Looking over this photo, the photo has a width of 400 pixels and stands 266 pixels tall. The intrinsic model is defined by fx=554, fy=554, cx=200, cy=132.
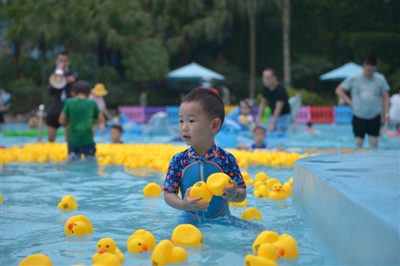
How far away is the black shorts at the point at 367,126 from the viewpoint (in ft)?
30.5

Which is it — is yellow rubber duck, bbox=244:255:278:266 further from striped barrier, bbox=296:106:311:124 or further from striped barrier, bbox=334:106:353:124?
striped barrier, bbox=334:106:353:124

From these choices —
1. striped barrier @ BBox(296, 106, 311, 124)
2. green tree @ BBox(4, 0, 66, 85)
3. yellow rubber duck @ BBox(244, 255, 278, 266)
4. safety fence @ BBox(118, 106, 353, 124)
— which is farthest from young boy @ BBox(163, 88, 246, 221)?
striped barrier @ BBox(296, 106, 311, 124)

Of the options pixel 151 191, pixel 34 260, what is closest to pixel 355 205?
pixel 34 260

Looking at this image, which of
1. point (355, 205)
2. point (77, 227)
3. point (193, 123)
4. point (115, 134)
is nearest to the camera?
point (355, 205)

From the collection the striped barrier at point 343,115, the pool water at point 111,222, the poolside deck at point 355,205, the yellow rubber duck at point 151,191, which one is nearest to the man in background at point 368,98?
the pool water at point 111,222

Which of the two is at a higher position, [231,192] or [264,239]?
[231,192]

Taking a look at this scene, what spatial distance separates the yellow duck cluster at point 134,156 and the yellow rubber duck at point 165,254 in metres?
4.37

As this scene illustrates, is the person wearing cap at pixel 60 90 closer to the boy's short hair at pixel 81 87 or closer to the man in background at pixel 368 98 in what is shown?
the boy's short hair at pixel 81 87

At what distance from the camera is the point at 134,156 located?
347 inches

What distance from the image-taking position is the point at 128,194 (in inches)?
231

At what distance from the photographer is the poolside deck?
92.0 inches

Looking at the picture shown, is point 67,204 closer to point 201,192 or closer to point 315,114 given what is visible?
point 201,192

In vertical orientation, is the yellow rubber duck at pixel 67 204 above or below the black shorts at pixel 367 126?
below

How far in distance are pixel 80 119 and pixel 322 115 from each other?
17.8m
